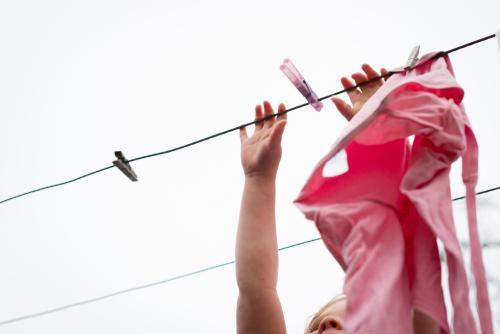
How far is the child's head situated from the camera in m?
0.85

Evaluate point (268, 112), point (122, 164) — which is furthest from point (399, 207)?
point (122, 164)

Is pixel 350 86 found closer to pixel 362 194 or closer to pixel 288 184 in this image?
pixel 362 194

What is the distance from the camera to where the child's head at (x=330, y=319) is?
0.85 metres

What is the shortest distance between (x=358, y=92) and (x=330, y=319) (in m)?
0.46

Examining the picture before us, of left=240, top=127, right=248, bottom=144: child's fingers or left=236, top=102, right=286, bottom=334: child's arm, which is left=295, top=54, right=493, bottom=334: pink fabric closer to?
left=236, top=102, right=286, bottom=334: child's arm

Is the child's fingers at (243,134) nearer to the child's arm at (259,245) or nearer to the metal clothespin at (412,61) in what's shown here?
the child's arm at (259,245)

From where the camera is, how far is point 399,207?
0.61 m

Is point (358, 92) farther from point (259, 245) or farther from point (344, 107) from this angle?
point (259, 245)

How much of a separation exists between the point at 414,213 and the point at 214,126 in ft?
3.68

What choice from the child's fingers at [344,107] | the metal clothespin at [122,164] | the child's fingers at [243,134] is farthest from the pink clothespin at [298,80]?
the metal clothespin at [122,164]

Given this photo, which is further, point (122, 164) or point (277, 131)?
point (122, 164)

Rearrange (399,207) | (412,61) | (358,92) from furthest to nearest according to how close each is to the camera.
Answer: (358,92)
(412,61)
(399,207)

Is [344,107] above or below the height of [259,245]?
above

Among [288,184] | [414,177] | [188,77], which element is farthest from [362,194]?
[188,77]
